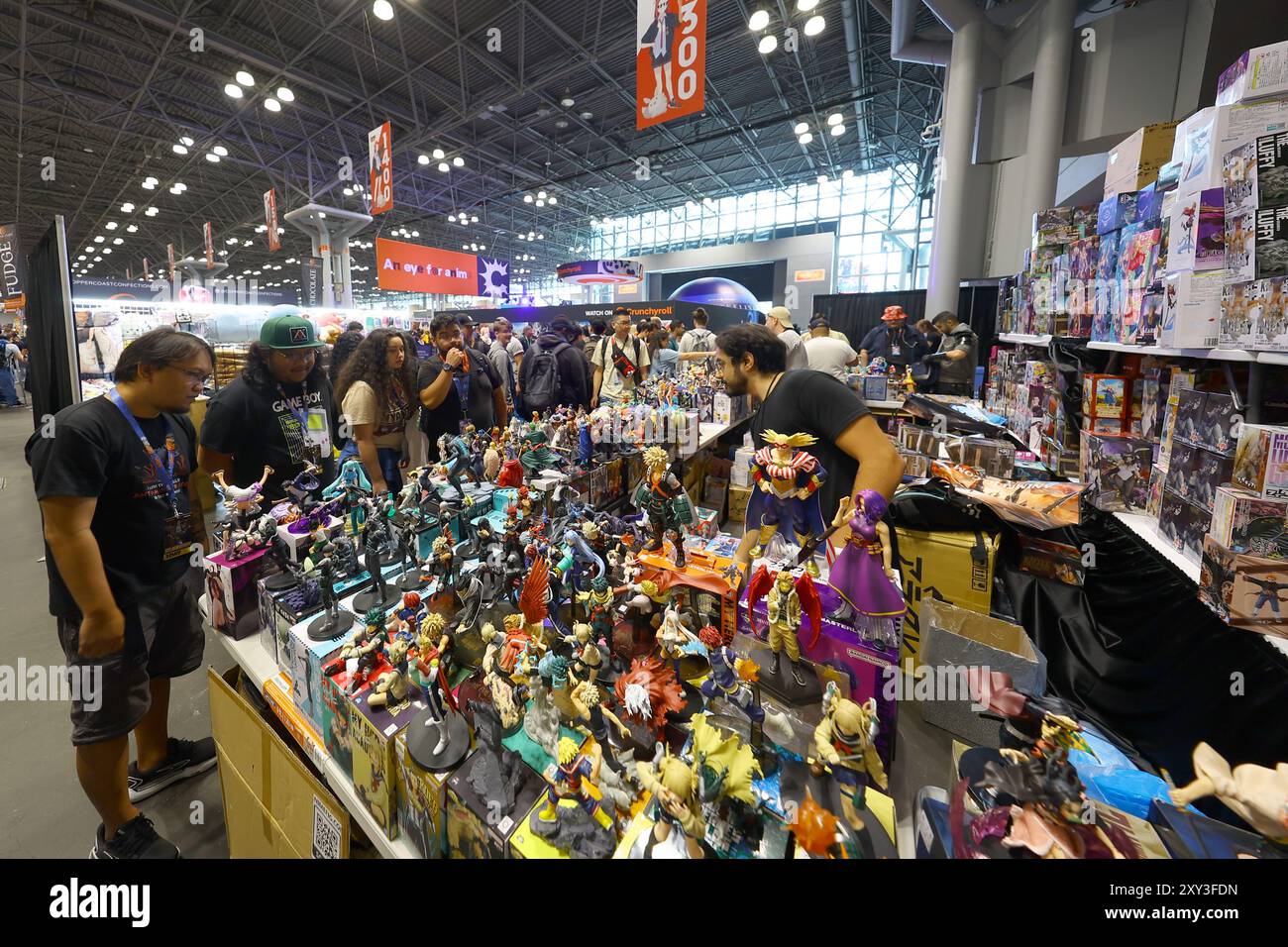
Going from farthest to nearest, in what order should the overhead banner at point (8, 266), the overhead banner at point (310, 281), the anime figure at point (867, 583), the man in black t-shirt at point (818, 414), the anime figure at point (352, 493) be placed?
the overhead banner at point (310, 281) → the overhead banner at point (8, 266) → the anime figure at point (352, 493) → the man in black t-shirt at point (818, 414) → the anime figure at point (867, 583)

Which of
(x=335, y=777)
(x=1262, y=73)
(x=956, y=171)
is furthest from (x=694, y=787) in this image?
(x=956, y=171)

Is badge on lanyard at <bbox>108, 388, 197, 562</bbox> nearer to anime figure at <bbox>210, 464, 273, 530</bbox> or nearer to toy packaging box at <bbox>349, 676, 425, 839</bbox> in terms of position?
anime figure at <bbox>210, 464, 273, 530</bbox>

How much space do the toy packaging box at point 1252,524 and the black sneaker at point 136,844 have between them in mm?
3615

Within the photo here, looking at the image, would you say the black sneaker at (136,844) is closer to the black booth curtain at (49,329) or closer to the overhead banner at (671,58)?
the black booth curtain at (49,329)

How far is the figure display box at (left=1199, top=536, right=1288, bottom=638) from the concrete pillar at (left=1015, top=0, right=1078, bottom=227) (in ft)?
18.6

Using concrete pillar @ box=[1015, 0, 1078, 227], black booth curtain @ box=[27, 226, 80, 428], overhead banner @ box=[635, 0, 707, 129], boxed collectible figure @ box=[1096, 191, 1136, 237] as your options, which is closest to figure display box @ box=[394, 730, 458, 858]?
boxed collectible figure @ box=[1096, 191, 1136, 237]

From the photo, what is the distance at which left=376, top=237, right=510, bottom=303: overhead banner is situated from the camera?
14398 mm

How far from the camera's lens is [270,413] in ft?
8.07

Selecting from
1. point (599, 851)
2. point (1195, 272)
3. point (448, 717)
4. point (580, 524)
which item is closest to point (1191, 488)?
point (1195, 272)

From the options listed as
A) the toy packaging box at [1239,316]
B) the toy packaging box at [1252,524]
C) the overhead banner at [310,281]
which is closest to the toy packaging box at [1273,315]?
the toy packaging box at [1239,316]

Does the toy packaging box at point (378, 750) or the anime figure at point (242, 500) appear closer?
the toy packaging box at point (378, 750)

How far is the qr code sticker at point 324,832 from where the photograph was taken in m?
1.18

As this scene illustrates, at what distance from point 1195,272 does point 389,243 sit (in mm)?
16266

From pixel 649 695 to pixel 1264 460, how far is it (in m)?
1.86
